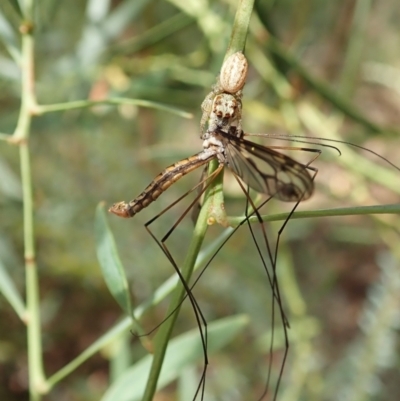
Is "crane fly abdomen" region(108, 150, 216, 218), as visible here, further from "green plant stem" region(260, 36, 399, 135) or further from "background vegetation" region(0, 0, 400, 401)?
"green plant stem" region(260, 36, 399, 135)

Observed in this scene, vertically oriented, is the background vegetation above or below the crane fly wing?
above

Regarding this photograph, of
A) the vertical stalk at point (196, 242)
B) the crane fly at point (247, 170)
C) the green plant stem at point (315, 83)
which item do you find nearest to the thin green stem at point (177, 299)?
the vertical stalk at point (196, 242)

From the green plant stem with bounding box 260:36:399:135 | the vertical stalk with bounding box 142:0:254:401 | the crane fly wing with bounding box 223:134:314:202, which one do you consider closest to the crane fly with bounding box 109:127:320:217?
the crane fly wing with bounding box 223:134:314:202

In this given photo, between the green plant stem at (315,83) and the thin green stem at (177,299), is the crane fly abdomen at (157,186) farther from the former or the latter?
the green plant stem at (315,83)

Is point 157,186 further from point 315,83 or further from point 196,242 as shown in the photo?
point 315,83

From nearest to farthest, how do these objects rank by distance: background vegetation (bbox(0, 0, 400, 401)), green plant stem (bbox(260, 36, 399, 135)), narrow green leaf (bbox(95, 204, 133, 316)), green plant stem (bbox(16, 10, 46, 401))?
narrow green leaf (bbox(95, 204, 133, 316)), green plant stem (bbox(16, 10, 46, 401)), green plant stem (bbox(260, 36, 399, 135)), background vegetation (bbox(0, 0, 400, 401))

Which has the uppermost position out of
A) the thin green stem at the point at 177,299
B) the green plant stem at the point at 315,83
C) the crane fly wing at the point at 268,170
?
the green plant stem at the point at 315,83
